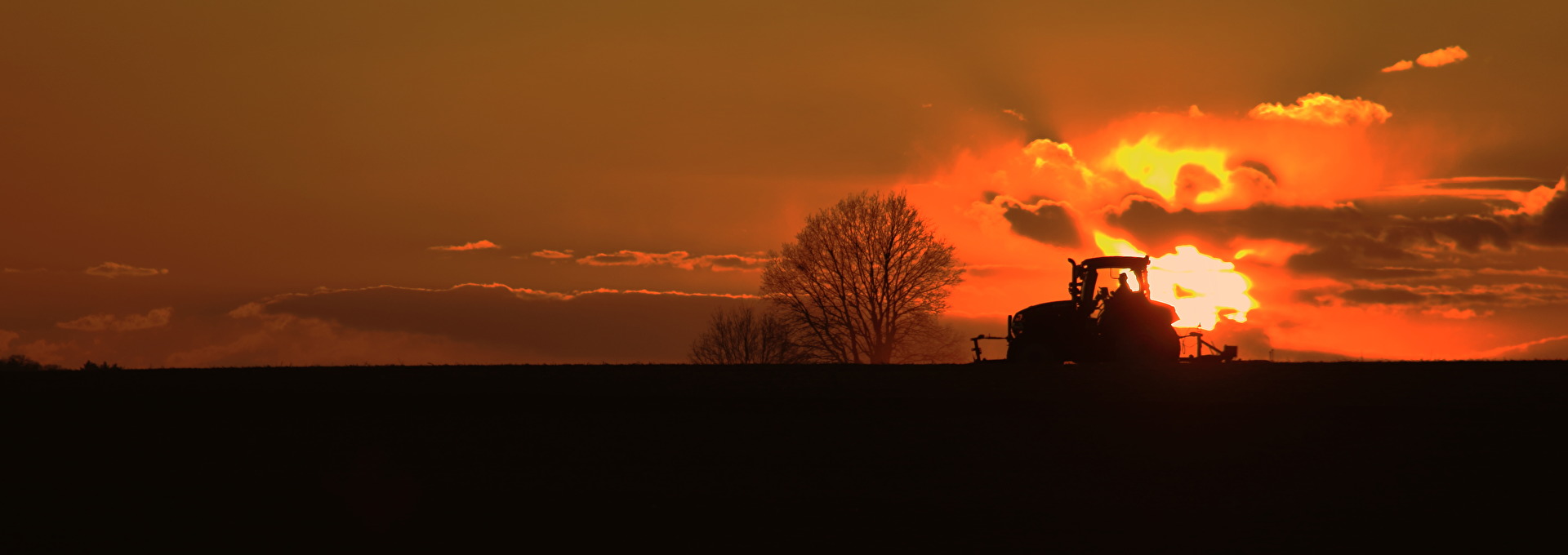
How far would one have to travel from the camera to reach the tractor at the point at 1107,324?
79.6 ft

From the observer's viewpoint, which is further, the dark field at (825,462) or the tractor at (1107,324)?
the tractor at (1107,324)

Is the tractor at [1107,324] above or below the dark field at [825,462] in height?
above

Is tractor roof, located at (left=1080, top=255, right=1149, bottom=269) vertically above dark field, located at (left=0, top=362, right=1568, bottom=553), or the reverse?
tractor roof, located at (left=1080, top=255, right=1149, bottom=269)

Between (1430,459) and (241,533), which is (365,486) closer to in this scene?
(241,533)

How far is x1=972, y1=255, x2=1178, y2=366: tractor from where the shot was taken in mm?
24266

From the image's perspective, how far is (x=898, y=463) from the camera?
526 inches

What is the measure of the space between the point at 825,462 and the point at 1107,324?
12.4 meters

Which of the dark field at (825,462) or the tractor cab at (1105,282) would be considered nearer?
the dark field at (825,462)

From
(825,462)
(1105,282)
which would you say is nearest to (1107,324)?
(1105,282)

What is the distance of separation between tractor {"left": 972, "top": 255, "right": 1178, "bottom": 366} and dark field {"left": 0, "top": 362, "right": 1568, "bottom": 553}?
2908 mm

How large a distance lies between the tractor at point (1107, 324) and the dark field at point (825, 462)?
9.54 ft

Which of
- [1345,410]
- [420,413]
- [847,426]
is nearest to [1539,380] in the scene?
[1345,410]

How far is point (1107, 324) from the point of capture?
2436cm

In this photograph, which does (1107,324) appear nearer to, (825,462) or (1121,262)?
(1121,262)
